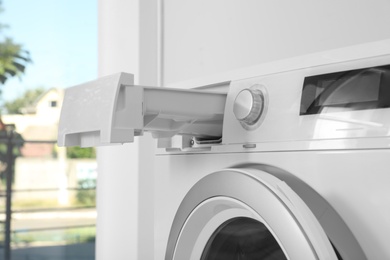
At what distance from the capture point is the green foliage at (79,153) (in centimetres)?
336

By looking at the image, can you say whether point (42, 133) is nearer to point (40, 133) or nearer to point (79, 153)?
point (40, 133)

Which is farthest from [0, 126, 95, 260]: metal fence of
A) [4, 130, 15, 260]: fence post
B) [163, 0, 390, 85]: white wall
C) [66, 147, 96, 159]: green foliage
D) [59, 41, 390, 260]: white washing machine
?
[59, 41, 390, 260]: white washing machine

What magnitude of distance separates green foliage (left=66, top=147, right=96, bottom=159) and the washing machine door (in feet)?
8.34

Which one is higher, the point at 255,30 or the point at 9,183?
the point at 255,30

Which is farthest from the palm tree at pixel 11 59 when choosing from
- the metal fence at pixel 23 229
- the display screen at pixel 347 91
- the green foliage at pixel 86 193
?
the display screen at pixel 347 91

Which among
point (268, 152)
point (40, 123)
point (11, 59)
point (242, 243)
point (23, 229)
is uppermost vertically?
point (11, 59)

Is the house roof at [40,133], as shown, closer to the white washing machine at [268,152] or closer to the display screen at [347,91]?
the white washing machine at [268,152]

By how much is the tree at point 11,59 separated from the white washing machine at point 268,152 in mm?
2542

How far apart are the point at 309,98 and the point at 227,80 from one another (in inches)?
8.2

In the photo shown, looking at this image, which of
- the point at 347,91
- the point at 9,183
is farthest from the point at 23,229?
the point at 347,91

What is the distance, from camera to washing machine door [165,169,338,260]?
0.65 metres

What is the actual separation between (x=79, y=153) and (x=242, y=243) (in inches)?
106

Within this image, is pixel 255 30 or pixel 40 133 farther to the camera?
pixel 40 133

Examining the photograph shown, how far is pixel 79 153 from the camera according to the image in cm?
338
